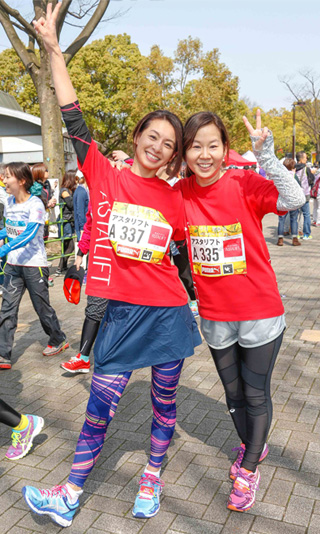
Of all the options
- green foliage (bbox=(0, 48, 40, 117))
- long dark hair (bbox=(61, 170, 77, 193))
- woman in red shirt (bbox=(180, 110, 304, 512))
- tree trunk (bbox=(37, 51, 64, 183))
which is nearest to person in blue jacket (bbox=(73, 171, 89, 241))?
long dark hair (bbox=(61, 170, 77, 193))

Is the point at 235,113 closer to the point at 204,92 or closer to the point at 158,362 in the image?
the point at 204,92

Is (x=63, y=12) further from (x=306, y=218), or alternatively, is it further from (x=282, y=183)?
(x=282, y=183)

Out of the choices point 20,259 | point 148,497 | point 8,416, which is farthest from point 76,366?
point 148,497

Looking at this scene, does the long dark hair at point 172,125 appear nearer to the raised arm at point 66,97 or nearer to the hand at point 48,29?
the raised arm at point 66,97

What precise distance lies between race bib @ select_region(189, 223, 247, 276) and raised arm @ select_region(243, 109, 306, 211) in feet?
0.85

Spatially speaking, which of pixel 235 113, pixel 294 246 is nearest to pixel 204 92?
pixel 235 113

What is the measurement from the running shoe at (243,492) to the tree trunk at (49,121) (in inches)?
420

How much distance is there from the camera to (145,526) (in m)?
2.74

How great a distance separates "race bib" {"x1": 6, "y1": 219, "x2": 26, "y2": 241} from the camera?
5.00 m

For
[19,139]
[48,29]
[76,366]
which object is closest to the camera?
[48,29]

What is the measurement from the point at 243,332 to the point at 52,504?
1281mm

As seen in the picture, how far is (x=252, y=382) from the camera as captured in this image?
2867 millimetres

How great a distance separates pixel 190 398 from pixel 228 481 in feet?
3.95

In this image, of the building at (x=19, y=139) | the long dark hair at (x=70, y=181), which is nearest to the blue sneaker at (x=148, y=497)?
the long dark hair at (x=70, y=181)
